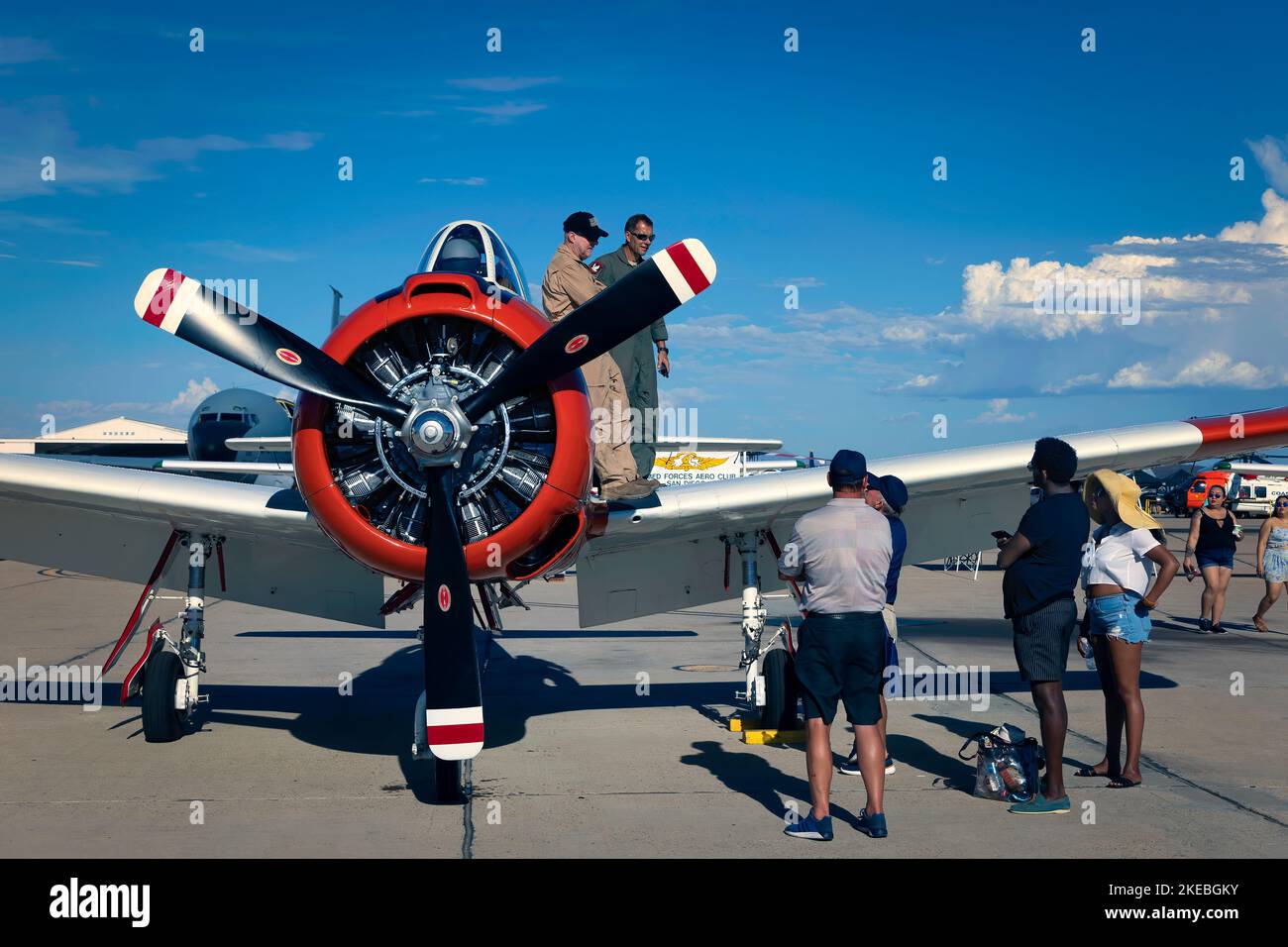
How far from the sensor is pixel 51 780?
6.56 m

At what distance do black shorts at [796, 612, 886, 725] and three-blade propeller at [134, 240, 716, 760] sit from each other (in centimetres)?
168

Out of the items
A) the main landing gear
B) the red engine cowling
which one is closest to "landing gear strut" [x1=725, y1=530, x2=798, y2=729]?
the red engine cowling

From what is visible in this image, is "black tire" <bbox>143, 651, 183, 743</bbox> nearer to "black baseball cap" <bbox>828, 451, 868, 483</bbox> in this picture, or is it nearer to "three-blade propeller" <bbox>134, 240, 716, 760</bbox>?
"three-blade propeller" <bbox>134, 240, 716, 760</bbox>

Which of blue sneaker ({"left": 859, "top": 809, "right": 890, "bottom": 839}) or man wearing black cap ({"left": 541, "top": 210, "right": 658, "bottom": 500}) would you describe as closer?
blue sneaker ({"left": 859, "top": 809, "right": 890, "bottom": 839})

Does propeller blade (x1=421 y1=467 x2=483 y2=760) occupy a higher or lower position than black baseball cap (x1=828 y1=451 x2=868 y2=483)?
lower

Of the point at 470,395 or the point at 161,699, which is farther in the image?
the point at 161,699

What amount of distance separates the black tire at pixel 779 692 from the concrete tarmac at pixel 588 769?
267 mm

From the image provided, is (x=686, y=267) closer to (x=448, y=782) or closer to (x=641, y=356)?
(x=641, y=356)

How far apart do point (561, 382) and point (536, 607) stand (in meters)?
12.6

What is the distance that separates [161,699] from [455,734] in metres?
3.10

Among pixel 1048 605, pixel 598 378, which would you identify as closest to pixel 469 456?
pixel 598 378

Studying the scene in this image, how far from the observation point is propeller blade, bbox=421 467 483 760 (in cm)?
564

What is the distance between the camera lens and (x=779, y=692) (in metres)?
7.96

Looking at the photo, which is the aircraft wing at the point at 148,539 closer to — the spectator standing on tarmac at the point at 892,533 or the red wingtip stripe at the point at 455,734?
the red wingtip stripe at the point at 455,734
